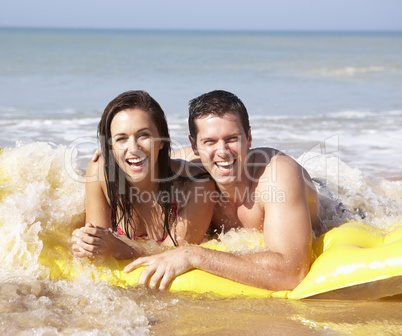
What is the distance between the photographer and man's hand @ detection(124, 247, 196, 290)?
11.2 ft

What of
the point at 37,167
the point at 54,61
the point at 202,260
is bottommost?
the point at 202,260

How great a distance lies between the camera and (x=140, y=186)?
3939 mm

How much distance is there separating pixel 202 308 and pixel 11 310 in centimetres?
113

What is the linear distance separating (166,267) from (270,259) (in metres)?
0.69

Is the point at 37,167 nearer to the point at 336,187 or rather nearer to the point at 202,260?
the point at 202,260

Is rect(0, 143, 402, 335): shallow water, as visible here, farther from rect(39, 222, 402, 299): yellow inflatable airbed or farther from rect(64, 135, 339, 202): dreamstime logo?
rect(64, 135, 339, 202): dreamstime logo

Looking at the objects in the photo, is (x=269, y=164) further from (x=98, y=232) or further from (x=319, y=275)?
(x=98, y=232)

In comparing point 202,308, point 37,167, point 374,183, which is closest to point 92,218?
point 37,167

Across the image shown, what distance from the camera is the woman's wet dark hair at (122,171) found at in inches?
146

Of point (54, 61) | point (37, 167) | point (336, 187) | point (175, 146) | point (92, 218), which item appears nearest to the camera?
point (92, 218)

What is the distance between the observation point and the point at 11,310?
9.87ft

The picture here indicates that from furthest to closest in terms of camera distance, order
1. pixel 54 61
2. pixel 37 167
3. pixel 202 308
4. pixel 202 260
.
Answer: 1. pixel 54 61
2. pixel 37 167
3. pixel 202 260
4. pixel 202 308

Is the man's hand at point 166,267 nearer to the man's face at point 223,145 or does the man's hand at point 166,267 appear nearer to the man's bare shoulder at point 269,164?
the man's face at point 223,145

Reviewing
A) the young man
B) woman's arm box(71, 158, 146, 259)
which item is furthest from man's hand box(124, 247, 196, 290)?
woman's arm box(71, 158, 146, 259)
